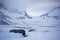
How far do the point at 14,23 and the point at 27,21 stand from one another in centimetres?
22

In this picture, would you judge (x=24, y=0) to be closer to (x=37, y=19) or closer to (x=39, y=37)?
(x=37, y=19)

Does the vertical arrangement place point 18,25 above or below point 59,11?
below

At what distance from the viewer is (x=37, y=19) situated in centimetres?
182

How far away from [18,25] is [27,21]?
0.55 feet

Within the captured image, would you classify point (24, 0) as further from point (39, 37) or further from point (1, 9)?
point (39, 37)

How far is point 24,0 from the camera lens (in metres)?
1.86

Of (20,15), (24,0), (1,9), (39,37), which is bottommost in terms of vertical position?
(39,37)

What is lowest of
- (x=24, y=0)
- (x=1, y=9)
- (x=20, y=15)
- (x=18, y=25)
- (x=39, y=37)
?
(x=39, y=37)

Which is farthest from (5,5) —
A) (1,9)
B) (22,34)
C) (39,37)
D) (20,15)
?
(39,37)

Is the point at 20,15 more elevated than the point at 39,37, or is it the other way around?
the point at 20,15

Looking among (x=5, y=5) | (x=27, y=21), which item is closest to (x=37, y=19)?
(x=27, y=21)

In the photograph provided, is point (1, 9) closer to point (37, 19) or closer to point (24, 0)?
point (24, 0)

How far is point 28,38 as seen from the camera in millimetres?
1771

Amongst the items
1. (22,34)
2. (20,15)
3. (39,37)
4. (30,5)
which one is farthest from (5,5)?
(39,37)
